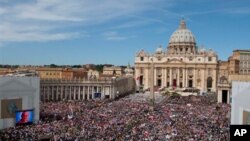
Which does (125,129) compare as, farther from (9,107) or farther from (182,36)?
(182,36)

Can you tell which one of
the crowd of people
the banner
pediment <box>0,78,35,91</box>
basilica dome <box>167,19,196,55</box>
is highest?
basilica dome <box>167,19,196,55</box>

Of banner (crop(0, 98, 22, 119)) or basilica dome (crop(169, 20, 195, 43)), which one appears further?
basilica dome (crop(169, 20, 195, 43))

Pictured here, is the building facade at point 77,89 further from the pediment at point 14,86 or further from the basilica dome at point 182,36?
the basilica dome at point 182,36

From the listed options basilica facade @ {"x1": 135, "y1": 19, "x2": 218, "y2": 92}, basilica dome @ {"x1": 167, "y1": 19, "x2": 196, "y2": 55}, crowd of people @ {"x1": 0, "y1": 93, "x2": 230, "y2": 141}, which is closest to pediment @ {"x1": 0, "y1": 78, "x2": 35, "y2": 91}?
crowd of people @ {"x1": 0, "y1": 93, "x2": 230, "y2": 141}

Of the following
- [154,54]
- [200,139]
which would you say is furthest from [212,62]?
[200,139]

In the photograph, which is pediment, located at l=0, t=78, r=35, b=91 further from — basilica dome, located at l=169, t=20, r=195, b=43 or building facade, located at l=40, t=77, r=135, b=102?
basilica dome, located at l=169, t=20, r=195, b=43

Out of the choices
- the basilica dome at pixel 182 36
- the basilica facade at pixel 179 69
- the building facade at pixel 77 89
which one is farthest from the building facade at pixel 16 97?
the basilica dome at pixel 182 36

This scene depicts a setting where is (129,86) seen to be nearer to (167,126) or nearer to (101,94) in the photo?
(101,94)
